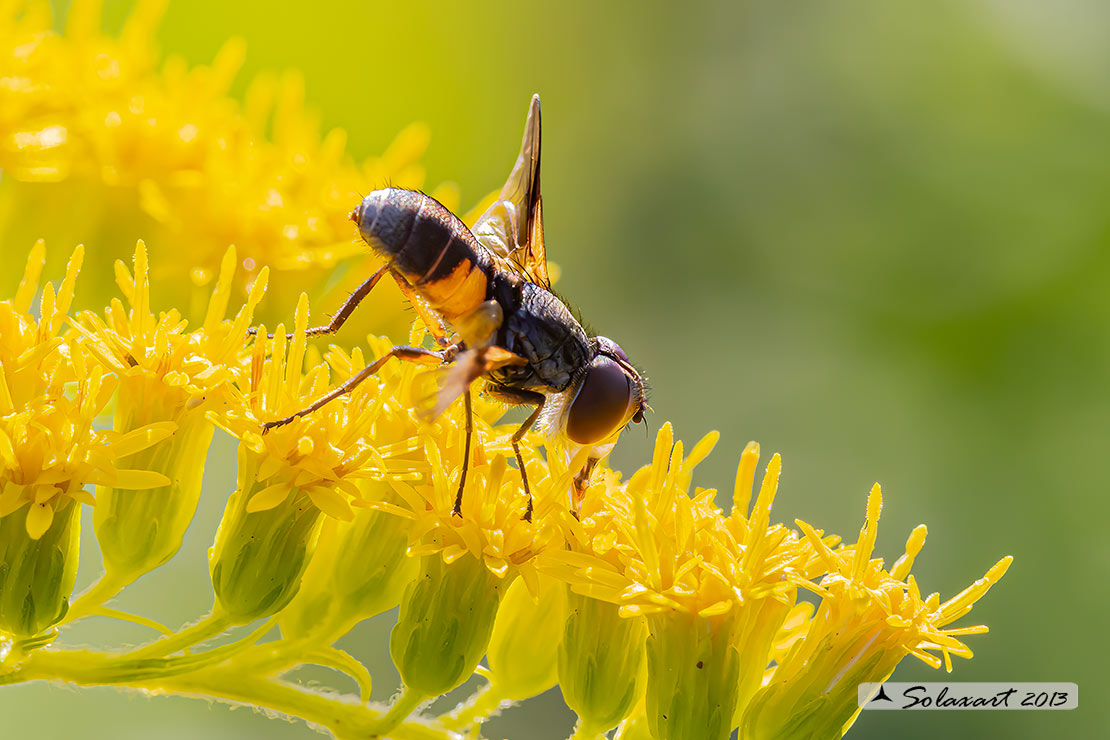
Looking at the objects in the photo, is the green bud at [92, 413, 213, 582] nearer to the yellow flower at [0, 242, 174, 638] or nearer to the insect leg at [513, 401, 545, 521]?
the yellow flower at [0, 242, 174, 638]

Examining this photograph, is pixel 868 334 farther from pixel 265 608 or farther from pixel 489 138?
pixel 265 608

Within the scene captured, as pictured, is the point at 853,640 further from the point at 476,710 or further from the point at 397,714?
the point at 397,714

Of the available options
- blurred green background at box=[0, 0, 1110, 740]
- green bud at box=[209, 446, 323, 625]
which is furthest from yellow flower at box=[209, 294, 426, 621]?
blurred green background at box=[0, 0, 1110, 740]

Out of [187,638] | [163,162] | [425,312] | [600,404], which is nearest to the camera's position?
[187,638]

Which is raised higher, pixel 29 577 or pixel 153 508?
pixel 153 508

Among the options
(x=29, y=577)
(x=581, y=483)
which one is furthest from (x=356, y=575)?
(x=29, y=577)

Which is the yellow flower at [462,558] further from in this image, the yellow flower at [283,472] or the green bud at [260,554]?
the green bud at [260,554]

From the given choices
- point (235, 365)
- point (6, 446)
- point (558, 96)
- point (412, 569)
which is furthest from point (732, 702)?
point (558, 96)

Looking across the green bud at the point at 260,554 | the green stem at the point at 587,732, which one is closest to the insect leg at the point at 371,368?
the green bud at the point at 260,554
